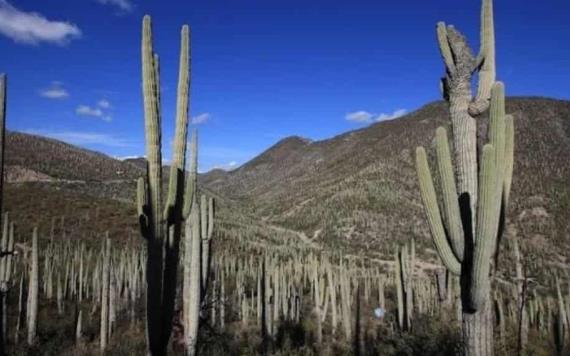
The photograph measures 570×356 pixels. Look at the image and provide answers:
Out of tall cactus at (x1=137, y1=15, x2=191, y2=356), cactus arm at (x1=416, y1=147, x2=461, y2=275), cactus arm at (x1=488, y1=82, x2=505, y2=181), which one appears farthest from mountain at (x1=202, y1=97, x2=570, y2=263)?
Answer: tall cactus at (x1=137, y1=15, x2=191, y2=356)

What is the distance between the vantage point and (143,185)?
5.87 m

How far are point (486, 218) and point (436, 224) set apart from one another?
2.15 ft

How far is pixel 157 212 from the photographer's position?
5.50 metres

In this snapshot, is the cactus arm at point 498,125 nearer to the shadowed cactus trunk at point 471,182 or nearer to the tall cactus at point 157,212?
the shadowed cactus trunk at point 471,182

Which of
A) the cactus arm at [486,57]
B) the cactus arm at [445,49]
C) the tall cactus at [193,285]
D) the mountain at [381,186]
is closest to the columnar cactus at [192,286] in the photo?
the tall cactus at [193,285]

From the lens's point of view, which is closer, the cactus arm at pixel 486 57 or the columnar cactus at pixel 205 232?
the cactus arm at pixel 486 57

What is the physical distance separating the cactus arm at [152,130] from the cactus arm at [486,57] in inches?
148

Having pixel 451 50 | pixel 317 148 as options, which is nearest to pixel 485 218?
pixel 451 50

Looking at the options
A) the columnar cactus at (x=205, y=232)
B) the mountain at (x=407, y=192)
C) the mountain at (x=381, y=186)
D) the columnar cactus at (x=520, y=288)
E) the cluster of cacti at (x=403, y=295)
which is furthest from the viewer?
the mountain at (x=407, y=192)

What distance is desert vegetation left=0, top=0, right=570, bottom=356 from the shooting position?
5180 mm

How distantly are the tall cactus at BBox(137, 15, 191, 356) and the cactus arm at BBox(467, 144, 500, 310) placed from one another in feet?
11.4

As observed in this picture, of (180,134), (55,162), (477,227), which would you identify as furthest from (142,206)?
(55,162)

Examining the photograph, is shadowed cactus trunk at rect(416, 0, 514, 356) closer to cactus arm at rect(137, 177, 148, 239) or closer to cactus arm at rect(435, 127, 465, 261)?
cactus arm at rect(435, 127, 465, 261)

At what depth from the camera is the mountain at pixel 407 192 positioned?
52375 millimetres
